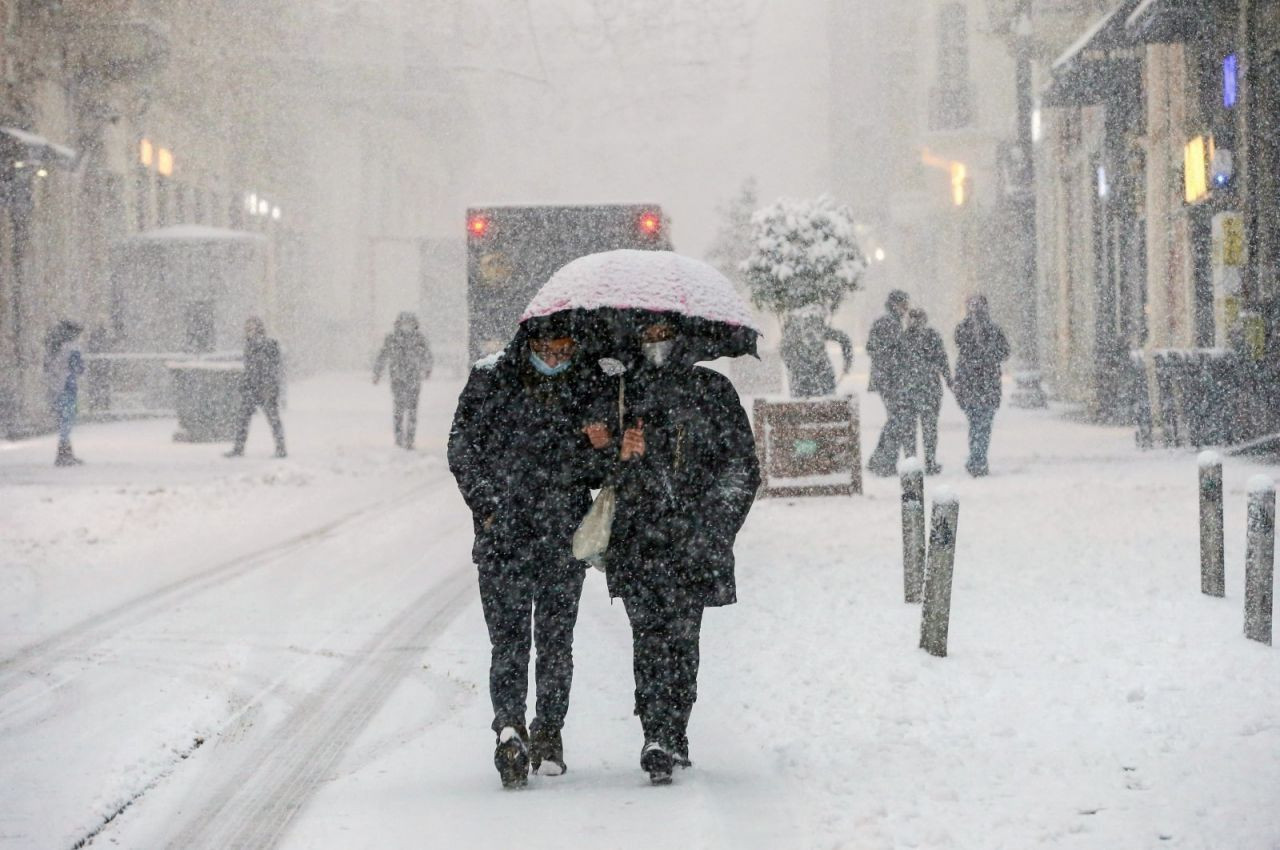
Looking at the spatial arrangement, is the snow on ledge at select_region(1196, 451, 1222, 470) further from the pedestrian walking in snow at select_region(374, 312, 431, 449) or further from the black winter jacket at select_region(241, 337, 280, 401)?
the pedestrian walking in snow at select_region(374, 312, 431, 449)

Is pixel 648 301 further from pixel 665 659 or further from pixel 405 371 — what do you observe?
pixel 405 371

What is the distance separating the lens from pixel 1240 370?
1833cm

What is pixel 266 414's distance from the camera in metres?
20.7

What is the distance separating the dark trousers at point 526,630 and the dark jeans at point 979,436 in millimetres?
11230

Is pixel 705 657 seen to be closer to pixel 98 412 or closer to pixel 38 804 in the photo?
pixel 38 804

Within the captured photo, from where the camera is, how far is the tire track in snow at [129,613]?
805 cm

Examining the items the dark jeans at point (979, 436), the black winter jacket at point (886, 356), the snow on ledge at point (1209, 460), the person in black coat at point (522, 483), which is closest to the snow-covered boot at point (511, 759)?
the person in black coat at point (522, 483)

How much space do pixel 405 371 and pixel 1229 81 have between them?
10.8m

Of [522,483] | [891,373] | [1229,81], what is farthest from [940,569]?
[1229,81]

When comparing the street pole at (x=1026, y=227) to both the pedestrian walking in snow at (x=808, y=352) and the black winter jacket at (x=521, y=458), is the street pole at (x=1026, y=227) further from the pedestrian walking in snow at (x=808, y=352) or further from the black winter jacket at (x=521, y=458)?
the black winter jacket at (x=521, y=458)

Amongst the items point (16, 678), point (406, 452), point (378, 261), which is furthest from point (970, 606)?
point (378, 261)

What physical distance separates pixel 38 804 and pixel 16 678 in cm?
249

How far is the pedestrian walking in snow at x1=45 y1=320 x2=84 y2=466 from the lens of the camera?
20328 mm

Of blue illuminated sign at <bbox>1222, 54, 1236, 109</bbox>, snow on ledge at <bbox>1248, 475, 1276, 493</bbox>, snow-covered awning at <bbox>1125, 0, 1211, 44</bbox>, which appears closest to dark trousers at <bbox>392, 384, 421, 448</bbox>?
snow-covered awning at <bbox>1125, 0, 1211, 44</bbox>
